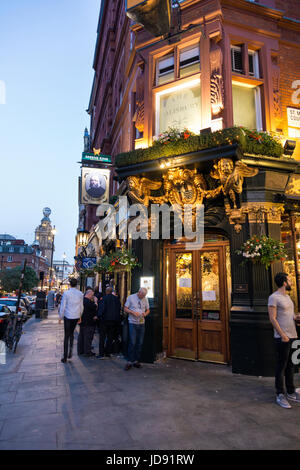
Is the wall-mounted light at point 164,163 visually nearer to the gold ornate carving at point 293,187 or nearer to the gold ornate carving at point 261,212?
the gold ornate carving at point 261,212

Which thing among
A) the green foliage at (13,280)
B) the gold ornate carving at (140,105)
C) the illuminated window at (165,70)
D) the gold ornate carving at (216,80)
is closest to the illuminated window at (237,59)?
the gold ornate carving at (216,80)

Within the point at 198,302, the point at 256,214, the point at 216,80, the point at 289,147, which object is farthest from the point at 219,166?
the point at 198,302

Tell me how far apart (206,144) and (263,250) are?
289cm

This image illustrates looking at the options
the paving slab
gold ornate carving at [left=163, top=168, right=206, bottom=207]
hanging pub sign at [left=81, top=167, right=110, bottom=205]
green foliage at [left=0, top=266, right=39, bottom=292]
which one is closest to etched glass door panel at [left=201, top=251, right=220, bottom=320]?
gold ornate carving at [left=163, top=168, right=206, bottom=207]

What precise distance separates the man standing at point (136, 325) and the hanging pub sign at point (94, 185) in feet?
24.6

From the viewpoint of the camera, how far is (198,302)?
838 cm

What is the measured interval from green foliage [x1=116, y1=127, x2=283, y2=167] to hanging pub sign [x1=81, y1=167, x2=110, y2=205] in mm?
5800

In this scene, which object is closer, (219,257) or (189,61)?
(219,257)

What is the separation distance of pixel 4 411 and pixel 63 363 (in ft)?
11.5

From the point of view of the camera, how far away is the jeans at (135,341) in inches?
295

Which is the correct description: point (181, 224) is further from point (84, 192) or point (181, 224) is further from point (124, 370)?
point (84, 192)

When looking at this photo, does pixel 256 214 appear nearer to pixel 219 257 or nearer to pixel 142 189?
pixel 219 257

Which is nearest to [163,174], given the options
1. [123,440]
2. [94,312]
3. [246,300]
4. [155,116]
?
Answer: [155,116]

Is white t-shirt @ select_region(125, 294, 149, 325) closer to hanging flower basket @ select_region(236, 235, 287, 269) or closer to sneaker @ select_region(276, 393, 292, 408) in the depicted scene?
hanging flower basket @ select_region(236, 235, 287, 269)
